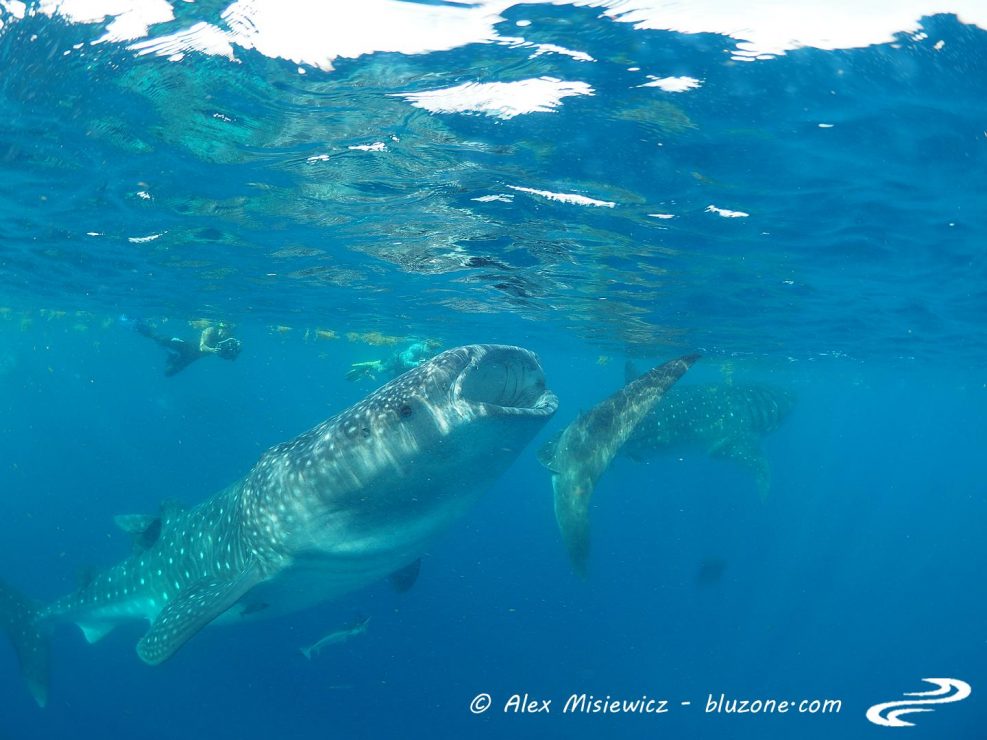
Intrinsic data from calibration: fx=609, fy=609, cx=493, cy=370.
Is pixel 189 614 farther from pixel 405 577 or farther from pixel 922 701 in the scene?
pixel 922 701

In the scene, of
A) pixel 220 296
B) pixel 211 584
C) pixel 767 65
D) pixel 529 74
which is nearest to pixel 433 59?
pixel 529 74

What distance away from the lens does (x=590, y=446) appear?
6.11 m

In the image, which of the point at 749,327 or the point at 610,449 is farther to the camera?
the point at 749,327

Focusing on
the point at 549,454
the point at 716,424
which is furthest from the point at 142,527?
the point at 716,424

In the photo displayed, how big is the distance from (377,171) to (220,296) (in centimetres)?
1832

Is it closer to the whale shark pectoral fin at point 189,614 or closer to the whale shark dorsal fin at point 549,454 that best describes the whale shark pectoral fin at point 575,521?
Answer: the whale shark dorsal fin at point 549,454

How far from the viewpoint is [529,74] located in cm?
718

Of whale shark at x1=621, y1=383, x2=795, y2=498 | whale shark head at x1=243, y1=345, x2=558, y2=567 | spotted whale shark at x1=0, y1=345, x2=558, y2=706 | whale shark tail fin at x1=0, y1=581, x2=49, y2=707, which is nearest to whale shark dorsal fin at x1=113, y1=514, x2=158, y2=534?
spotted whale shark at x1=0, y1=345, x2=558, y2=706

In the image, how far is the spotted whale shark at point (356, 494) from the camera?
585 centimetres

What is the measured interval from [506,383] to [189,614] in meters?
4.15

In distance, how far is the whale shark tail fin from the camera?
10.1m

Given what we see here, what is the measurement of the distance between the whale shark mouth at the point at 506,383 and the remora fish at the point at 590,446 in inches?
21.7

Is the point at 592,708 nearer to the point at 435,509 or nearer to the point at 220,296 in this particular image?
the point at 435,509

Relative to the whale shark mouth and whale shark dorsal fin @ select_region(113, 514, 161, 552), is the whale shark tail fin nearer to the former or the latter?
whale shark dorsal fin @ select_region(113, 514, 161, 552)
